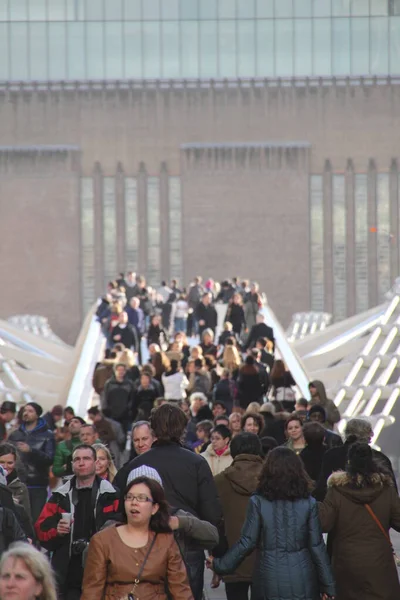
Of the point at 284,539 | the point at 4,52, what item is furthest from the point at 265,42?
the point at 284,539

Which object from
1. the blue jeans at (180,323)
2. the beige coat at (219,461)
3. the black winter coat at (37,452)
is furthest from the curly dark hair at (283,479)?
the blue jeans at (180,323)

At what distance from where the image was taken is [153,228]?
51.8 metres

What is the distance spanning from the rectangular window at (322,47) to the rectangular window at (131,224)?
24.8ft

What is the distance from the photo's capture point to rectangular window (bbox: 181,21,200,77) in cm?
5319

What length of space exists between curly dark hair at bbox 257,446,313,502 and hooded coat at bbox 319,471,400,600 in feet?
1.90

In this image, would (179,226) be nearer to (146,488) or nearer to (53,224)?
(53,224)

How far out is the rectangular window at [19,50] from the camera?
52906mm

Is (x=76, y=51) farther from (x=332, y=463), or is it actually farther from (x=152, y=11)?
(x=332, y=463)

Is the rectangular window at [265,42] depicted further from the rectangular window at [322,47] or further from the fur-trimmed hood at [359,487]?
the fur-trimmed hood at [359,487]

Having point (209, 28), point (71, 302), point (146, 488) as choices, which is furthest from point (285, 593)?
point (209, 28)

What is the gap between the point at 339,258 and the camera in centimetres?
5162

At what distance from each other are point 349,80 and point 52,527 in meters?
45.2

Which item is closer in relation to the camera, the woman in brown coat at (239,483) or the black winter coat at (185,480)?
the black winter coat at (185,480)

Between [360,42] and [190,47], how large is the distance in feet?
19.5
